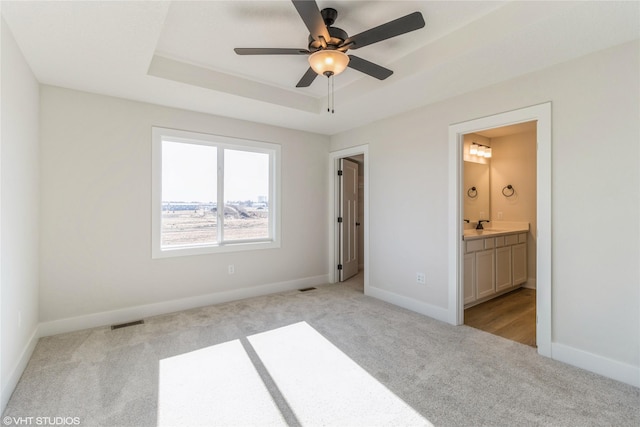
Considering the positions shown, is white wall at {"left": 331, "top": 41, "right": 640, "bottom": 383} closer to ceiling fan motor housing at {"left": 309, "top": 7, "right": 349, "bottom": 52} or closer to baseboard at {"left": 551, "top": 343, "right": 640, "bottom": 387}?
baseboard at {"left": 551, "top": 343, "right": 640, "bottom": 387}

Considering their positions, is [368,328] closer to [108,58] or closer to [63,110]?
[108,58]

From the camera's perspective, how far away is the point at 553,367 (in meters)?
2.32

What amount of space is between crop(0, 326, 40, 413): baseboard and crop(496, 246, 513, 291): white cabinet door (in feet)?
15.5

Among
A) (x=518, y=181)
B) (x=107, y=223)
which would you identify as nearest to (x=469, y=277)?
(x=518, y=181)

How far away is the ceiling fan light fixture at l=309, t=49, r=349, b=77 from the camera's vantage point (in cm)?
200

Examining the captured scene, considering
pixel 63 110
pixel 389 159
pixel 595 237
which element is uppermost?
pixel 63 110

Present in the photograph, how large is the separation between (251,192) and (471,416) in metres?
3.40

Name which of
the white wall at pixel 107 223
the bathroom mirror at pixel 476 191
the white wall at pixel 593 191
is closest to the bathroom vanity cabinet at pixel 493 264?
the bathroom mirror at pixel 476 191

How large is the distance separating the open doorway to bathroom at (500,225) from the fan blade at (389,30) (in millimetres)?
2197

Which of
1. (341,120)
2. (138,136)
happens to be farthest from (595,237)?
(138,136)

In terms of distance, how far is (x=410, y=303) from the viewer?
3627mm

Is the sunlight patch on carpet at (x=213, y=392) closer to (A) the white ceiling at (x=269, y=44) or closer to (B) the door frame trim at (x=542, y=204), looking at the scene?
(B) the door frame trim at (x=542, y=204)

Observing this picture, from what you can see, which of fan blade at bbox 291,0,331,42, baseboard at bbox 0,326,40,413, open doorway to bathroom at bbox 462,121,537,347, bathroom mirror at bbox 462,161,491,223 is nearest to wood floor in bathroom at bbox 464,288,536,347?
open doorway to bathroom at bbox 462,121,537,347

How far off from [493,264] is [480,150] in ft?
5.96
